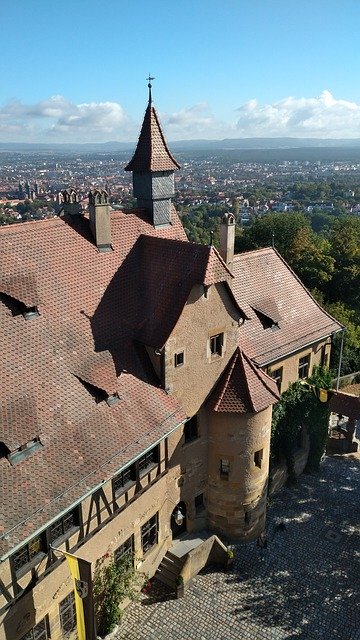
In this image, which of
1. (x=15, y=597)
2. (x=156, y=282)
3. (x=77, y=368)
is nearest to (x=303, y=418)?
(x=156, y=282)

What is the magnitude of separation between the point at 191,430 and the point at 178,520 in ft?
14.8

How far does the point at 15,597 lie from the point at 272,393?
14262mm

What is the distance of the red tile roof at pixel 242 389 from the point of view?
2539 centimetres

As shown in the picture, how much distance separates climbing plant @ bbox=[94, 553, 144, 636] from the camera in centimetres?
2172

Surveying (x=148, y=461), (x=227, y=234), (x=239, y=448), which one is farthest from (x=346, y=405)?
(x=148, y=461)

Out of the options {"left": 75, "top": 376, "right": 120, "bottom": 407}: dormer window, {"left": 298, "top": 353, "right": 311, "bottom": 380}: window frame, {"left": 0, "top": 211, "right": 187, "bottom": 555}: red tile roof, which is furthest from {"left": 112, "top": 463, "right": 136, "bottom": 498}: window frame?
{"left": 298, "top": 353, "right": 311, "bottom": 380}: window frame

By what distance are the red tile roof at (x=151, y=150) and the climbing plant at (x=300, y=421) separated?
14.7 meters

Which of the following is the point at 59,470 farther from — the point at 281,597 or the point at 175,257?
the point at 281,597

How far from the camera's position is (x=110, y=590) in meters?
21.9

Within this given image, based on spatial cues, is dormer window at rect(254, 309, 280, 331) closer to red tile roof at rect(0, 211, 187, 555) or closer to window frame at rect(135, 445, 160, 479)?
red tile roof at rect(0, 211, 187, 555)

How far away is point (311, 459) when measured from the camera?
1355 inches

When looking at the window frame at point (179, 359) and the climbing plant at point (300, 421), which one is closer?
the window frame at point (179, 359)

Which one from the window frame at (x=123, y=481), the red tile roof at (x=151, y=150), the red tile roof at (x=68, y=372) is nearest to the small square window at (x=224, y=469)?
the red tile roof at (x=68, y=372)

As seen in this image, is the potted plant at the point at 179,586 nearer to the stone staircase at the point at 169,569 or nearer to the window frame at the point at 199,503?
the stone staircase at the point at 169,569
